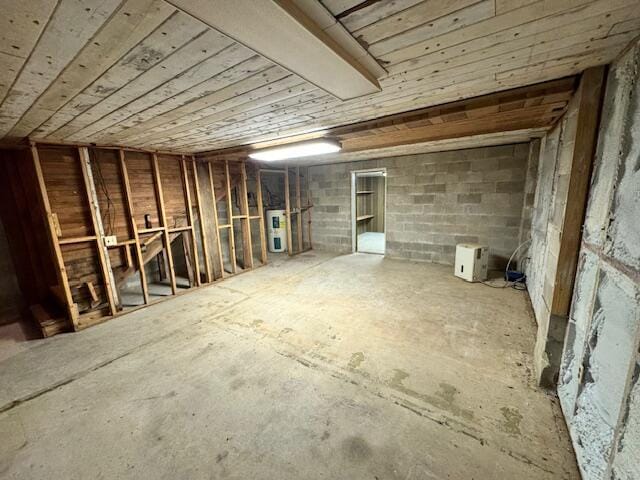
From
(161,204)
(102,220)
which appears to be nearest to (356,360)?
(161,204)

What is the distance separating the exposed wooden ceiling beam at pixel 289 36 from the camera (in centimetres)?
79

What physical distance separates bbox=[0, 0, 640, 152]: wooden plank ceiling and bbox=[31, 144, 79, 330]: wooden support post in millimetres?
606

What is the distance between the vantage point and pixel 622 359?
1043mm

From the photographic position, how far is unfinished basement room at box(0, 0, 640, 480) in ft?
3.30

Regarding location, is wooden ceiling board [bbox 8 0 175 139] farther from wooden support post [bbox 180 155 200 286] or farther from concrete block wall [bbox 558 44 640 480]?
wooden support post [bbox 180 155 200 286]

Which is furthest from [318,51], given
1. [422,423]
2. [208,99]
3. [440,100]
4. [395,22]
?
[422,423]

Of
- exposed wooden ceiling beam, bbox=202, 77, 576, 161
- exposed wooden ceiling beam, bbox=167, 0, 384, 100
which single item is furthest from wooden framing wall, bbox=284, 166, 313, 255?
exposed wooden ceiling beam, bbox=167, 0, 384, 100

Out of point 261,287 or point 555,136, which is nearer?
point 555,136

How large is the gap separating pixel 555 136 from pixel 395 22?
8.53ft

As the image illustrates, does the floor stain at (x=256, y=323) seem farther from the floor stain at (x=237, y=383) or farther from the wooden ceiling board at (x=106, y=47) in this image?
the wooden ceiling board at (x=106, y=47)

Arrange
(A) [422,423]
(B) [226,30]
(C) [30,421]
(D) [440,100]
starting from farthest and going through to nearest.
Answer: (D) [440,100], (C) [30,421], (A) [422,423], (B) [226,30]

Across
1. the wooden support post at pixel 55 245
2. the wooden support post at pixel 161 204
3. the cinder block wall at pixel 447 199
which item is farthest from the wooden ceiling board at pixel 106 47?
the cinder block wall at pixel 447 199

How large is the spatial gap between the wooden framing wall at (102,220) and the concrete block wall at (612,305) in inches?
167

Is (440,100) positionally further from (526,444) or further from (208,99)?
(526,444)
